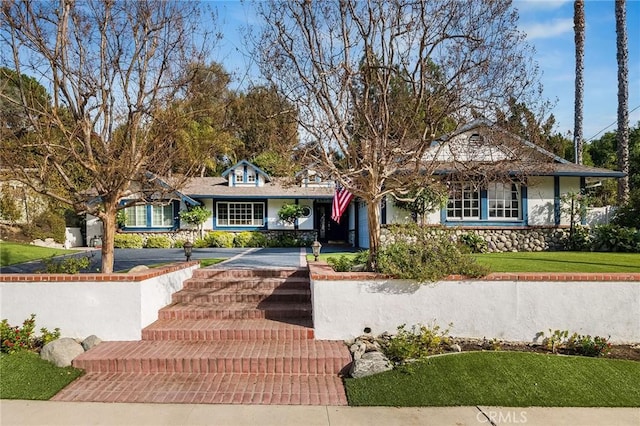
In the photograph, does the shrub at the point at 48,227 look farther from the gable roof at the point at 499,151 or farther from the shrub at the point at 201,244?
the gable roof at the point at 499,151

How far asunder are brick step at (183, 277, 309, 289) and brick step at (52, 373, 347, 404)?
2709 mm

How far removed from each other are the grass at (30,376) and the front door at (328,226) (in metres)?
17.9

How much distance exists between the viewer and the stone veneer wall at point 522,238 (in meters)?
16.7

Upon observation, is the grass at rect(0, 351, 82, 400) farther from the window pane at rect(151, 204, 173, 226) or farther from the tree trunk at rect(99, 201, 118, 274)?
the window pane at rect(151, 204, 173, 226)

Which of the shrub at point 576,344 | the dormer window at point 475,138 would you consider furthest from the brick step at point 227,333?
the dormer window at point 475,138

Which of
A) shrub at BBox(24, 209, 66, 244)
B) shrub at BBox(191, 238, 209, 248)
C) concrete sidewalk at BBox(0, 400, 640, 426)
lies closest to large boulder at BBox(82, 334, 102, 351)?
concrete sidewalk at BBox(0, 400, 640, 426)

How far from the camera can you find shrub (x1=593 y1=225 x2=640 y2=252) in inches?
593

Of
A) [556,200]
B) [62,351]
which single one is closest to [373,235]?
[62,351]

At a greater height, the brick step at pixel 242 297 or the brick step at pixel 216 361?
the brick step at pixel 242 297

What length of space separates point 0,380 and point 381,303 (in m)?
5.09

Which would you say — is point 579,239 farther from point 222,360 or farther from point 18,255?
point 18,255

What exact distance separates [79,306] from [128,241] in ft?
51.8

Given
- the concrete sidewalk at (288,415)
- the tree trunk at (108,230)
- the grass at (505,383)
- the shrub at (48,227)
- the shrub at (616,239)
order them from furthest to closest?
the shrub at (48,227)
the shrub at (616,239)
the tree trunk at (108,230)
the grass at (505,383)
the concrete sidewalk at (288,415)

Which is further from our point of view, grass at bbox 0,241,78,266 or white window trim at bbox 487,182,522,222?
white window trim at bbox 487,182,522,222
